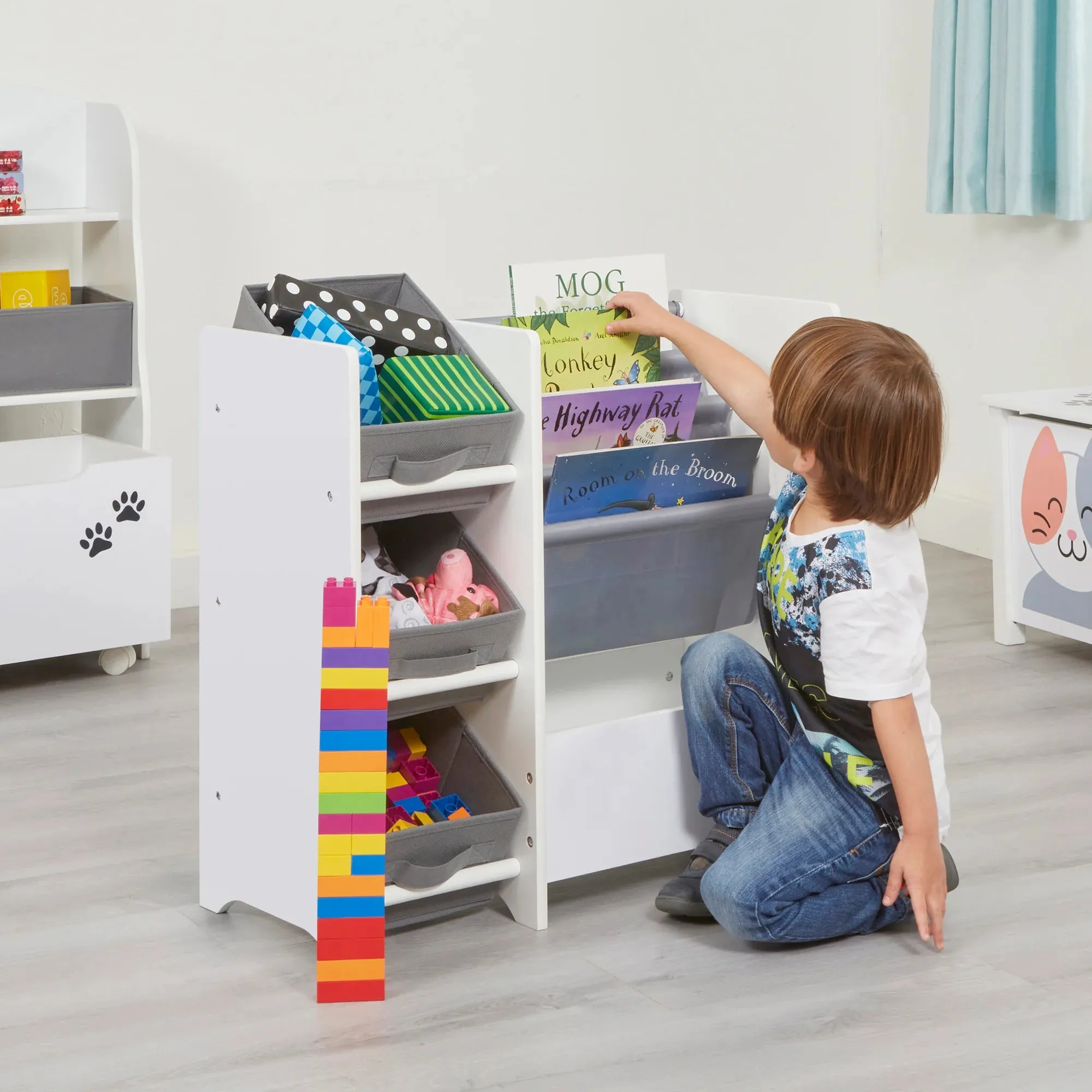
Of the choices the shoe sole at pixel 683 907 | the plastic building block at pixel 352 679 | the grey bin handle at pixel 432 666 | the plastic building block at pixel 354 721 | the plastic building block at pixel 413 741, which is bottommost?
the shoe sole at pixel 683 907

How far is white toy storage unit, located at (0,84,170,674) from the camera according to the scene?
2621mm

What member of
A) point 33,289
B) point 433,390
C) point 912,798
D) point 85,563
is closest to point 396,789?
point 433,390

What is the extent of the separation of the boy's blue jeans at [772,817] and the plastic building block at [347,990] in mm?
370

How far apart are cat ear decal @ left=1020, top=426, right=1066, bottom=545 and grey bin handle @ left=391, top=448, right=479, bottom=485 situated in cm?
144

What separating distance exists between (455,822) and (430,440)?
41 cm

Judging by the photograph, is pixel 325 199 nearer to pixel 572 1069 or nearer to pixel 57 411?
pixel 57 411

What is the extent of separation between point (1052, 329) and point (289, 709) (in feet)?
7.66

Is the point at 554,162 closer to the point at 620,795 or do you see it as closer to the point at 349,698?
the point at 620,795

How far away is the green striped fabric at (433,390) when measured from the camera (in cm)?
162

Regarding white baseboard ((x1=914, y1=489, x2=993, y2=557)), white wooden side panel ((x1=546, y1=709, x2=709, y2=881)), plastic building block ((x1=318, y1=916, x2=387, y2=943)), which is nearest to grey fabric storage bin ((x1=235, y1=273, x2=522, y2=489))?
white wooden side panel ((x1=546, y1=709, x2=709, y2=881))

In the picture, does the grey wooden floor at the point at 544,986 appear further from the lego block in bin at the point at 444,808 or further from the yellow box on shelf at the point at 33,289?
the yellow box on shelf at the point at 33,289

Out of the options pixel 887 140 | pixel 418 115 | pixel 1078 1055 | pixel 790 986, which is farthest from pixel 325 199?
pixel 1078 1055

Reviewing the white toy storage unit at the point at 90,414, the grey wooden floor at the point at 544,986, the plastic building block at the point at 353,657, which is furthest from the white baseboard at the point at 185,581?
the plastic building block at the point at 353,657

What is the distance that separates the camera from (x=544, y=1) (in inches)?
132
